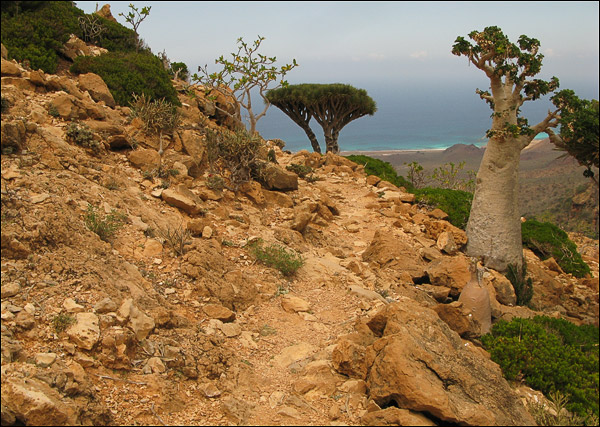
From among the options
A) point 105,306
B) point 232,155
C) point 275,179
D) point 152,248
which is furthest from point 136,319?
point 275,179

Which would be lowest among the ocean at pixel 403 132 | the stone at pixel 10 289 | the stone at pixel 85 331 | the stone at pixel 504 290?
the stone at pixel 504 290

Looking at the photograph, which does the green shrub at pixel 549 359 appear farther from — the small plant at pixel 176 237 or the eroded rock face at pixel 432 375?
the small plant at pixel 176 237

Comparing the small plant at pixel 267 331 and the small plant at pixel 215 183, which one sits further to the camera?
the small plant at pixel 215 183

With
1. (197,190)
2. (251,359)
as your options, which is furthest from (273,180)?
(251,359)

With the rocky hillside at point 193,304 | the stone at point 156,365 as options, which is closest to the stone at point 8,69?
the rocky hillside at point 193,304

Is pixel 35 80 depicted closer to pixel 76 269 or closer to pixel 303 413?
pixel 76 269

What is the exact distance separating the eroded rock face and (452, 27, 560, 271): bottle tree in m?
5.09

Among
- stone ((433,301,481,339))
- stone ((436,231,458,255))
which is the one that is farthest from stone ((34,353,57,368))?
stone ((436,231,458,255))

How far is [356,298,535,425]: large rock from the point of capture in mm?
3604

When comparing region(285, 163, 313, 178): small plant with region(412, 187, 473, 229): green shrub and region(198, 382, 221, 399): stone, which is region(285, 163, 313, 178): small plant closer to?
region(412, 187, 473, 229): green shrub

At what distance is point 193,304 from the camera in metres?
5.18

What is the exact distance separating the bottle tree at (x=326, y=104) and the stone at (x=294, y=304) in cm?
1602

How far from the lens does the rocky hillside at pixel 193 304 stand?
3.58m

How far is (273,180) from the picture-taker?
32.6 feet
